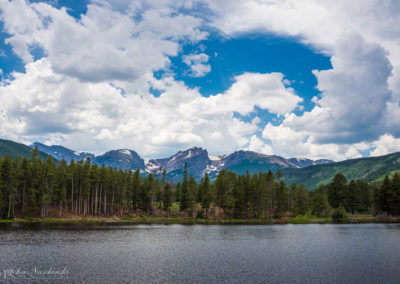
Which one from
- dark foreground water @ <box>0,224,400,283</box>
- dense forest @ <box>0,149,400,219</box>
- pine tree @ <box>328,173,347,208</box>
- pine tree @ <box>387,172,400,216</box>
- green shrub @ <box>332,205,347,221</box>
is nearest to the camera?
dark foreground water @ <box>0,224,400,283</box>

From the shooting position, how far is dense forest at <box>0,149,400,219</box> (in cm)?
11600

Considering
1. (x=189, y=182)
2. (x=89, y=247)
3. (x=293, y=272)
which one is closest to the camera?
(x=293, y=272)

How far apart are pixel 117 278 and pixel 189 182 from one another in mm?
138354

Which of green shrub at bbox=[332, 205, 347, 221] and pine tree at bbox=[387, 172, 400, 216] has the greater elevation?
pine tree at bbox=[387, 172, 400, 216]

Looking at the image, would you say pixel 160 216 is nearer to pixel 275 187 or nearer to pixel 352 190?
pixel 275 187

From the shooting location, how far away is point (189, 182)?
174375 millimetres

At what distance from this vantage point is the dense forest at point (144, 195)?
381ft

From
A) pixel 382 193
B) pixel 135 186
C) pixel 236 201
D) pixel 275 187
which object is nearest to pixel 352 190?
pixel 382 193

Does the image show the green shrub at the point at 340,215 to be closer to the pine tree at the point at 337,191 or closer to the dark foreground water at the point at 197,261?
the pine tree at the point at 337,191

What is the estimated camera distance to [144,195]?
158875 mm

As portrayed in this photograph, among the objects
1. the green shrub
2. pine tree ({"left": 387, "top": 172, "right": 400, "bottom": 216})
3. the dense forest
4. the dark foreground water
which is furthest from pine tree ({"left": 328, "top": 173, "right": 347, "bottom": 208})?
the dark foreground water

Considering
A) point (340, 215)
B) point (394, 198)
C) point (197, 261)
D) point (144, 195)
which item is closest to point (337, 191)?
point (340, 215)

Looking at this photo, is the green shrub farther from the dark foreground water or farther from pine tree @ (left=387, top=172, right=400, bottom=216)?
the dark foreground water

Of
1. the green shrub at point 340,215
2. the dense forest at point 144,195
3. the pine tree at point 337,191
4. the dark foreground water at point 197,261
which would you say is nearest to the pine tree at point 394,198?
the dense forest at point 144,195
